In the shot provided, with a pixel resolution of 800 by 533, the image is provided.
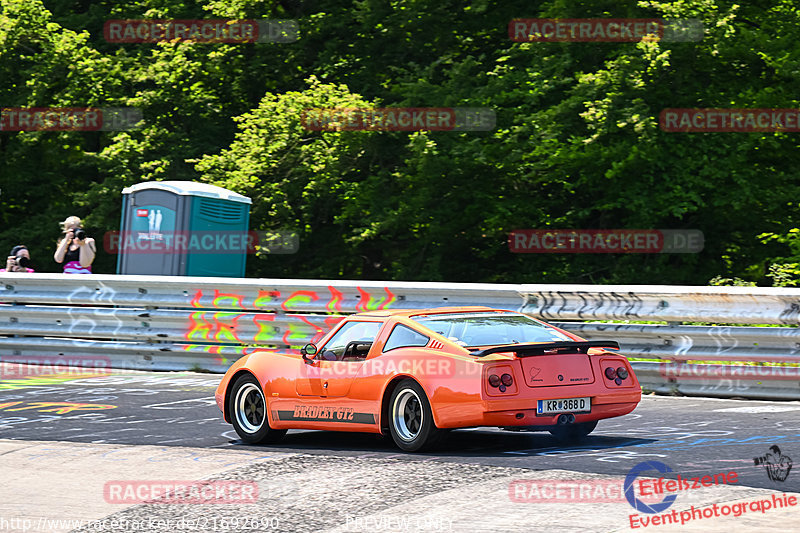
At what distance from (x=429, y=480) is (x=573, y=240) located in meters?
15.8

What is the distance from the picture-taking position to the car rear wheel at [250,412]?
381 inches

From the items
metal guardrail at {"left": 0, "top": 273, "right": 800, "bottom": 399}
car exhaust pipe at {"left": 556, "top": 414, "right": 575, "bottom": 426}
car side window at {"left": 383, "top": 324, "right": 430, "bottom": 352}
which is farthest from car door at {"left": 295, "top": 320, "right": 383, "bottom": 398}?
metal guardrail at {"left": 0, "top": 273, "right": 800, "bottom": 399}

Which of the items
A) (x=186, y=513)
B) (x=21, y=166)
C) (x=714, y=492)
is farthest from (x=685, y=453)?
(x=21, y=166)

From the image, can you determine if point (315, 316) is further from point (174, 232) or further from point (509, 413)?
point (509, 413)

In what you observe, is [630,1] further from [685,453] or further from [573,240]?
[685,453]

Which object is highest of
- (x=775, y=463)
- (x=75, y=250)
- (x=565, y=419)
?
(x=75, y=250)

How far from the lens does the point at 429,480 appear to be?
24.6 ft

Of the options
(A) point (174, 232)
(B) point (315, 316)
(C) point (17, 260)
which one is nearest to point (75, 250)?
(A) point (174, 232)

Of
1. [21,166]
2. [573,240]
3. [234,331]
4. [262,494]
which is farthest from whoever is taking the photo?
[21,166]

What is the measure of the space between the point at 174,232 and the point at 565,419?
9.53 metres

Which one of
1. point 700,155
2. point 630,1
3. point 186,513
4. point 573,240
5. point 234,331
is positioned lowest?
point 186,513

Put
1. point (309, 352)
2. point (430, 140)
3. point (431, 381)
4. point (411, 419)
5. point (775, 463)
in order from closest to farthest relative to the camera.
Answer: point (775, 463), point (431, 381), point (411, 419), point (309, 352), point (430, 140)

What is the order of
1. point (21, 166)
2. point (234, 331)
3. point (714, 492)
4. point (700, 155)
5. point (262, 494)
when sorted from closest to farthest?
point (714, 492) → point (262, 494) → point (234, 331) → point (700, 155) → point (21, 166)

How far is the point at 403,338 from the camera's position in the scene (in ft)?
29.7
